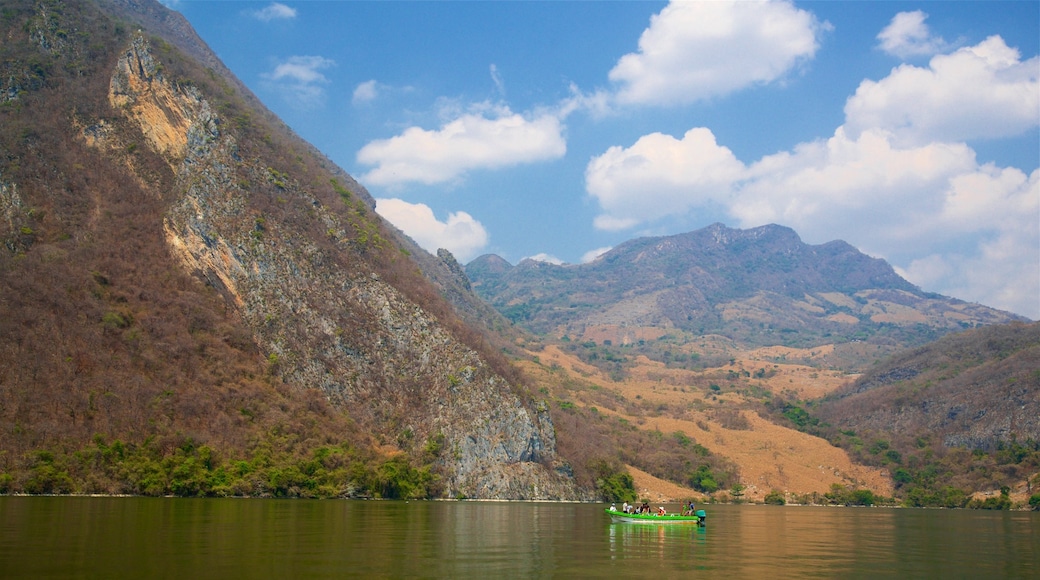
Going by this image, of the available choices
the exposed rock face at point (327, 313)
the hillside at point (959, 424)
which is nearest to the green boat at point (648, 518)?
the exposed rock face at point (327, 313)

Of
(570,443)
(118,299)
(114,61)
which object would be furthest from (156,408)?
(114,61)

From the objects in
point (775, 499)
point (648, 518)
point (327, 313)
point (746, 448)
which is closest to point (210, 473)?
point (327, 313)

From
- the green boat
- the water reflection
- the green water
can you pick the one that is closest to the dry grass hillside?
the green boat

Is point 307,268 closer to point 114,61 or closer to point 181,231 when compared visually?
point 181,231

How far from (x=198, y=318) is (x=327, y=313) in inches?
786

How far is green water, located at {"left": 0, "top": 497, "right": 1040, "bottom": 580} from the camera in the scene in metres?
30.2

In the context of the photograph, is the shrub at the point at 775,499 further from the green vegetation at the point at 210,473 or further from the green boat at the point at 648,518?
the green boat at the point at 648,518

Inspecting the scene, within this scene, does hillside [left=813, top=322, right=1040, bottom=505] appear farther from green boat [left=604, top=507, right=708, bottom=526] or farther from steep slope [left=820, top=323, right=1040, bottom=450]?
green boat [left=604, top=507, right=708, bottom=526]

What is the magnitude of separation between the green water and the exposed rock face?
149 ft

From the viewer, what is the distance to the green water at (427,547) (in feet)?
98.9

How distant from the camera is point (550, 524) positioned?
60875 mm

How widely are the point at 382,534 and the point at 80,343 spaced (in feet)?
202

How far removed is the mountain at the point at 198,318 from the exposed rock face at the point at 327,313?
0.31 m

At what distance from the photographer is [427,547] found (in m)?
39.3
